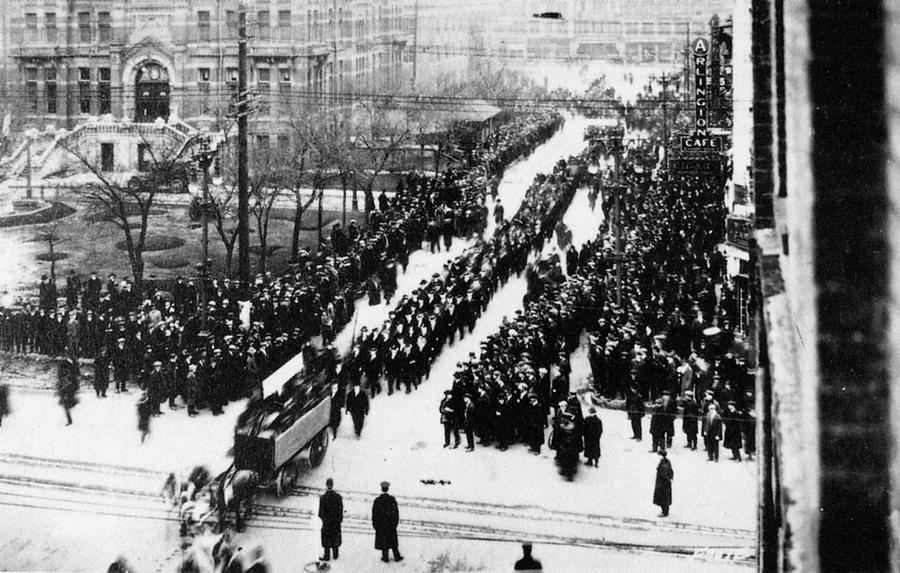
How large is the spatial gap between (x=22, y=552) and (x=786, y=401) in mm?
11889

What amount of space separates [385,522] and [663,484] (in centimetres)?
374

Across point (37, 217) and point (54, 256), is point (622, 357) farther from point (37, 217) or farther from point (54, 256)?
point (37, 217)

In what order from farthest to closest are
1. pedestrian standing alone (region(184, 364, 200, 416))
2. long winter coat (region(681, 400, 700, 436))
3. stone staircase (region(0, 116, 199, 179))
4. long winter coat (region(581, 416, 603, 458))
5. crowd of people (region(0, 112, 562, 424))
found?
stone staircase (region(0, 116, 199, 179)) < crowd of people (region(0, 112, 562, 424)) < pedestrian standing alone (region(184, 364, 200, 416)) < long winter coat (region(681, 400, 700, 436)) < long winter coat (region(581, 416, 603, 458))

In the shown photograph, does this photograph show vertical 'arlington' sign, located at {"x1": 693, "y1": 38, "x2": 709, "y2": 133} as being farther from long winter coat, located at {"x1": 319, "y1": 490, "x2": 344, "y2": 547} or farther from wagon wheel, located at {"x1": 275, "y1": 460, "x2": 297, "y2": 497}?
long winter coat, located at {"x1": 319, "y1": 490, "x2": 344, "y2": 547}

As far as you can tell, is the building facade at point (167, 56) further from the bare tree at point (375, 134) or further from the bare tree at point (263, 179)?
the bare tree at point (375, 134)

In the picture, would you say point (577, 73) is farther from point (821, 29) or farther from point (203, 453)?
point (821, 29)

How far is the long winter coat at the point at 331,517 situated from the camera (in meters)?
12.3


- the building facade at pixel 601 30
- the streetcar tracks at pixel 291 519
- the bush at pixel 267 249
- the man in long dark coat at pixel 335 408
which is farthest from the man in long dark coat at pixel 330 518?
the building facade at pixel 601 30

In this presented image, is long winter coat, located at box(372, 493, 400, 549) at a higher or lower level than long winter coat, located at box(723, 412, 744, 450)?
lower

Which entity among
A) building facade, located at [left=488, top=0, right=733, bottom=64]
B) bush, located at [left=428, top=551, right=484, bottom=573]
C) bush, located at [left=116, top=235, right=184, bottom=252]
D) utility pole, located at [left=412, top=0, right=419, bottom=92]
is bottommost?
bush, located at [left=428, top=551, right=484, bottom=573]

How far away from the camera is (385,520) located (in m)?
12.4

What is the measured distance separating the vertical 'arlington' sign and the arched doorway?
16.8 meters

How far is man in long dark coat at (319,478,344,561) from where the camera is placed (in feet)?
40.3

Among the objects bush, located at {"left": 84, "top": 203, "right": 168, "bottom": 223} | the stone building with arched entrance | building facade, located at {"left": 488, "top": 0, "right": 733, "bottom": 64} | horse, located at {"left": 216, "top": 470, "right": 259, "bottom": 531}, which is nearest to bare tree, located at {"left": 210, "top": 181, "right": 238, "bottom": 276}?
bush, located at {"left": 84, "top": 203, "right": 168, "bottom": 223}
